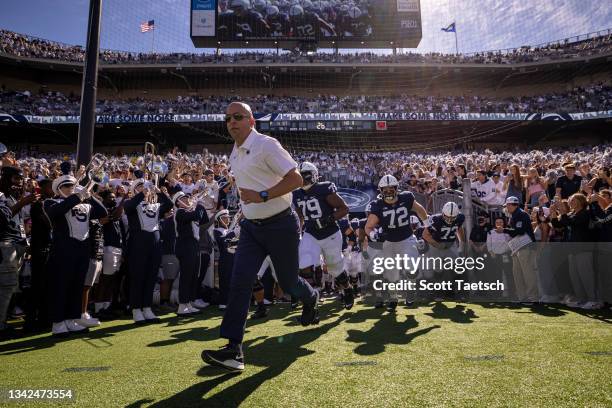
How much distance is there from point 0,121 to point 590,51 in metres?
52.5

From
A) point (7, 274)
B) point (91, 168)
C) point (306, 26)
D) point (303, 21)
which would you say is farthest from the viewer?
point (306, 26)

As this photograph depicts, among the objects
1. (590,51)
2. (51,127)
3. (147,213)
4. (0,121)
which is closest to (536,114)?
(590,51)

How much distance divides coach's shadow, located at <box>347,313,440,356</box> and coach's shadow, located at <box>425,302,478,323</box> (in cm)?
56

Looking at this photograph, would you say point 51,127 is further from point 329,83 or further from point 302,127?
point 329,83

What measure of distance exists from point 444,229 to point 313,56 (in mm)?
36343

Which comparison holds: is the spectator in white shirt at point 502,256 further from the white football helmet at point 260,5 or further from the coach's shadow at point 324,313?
the white football helmet at point 260,5

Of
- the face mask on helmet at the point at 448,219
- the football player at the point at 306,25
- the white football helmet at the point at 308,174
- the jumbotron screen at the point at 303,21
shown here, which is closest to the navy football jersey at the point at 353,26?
the jumbotron screen at the point at 303,21

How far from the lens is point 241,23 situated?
41.5 metres

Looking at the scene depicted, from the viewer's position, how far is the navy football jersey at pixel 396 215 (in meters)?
7.59

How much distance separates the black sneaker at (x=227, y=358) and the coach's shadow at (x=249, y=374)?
0.08 meters

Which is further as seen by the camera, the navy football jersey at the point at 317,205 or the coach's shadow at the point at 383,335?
the navy football jersey at the point at 317,205

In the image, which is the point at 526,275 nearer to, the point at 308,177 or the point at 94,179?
the point at 308,177

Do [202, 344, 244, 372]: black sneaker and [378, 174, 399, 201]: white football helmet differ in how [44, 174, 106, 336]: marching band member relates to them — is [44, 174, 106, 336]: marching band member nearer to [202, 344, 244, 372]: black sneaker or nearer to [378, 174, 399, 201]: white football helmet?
[202, 344, 244, 372]: black sneaker

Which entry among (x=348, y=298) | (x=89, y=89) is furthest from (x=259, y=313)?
(x=89, y=89)
